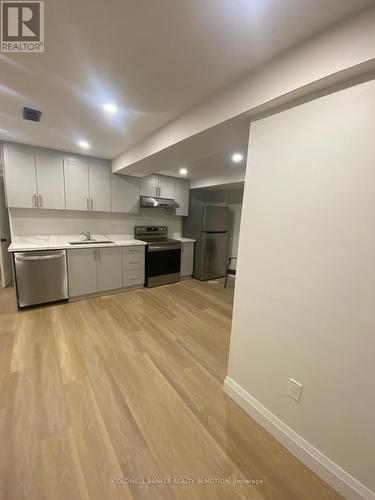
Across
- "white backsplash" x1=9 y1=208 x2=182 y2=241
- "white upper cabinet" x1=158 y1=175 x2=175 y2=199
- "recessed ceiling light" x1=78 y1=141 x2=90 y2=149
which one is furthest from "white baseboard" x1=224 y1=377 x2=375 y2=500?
"white upper cabinet" x1=158 y1=175 x2=175 y2=199

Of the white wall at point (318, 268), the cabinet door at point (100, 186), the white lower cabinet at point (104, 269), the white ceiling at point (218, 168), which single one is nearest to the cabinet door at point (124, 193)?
the cabinet door at point (100, 186)

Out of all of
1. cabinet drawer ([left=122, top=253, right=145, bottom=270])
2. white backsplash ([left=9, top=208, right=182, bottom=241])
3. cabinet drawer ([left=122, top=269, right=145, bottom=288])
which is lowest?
cabinet drawer ([left=122, top=269, right=145, bottom=288])

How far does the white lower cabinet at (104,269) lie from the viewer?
10.7ft

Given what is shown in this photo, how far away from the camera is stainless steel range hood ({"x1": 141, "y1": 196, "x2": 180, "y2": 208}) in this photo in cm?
411

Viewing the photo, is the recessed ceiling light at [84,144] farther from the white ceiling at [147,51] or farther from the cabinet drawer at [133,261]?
the cabinet drawer at [133,261]

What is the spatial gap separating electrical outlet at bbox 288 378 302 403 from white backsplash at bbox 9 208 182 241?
3.77m

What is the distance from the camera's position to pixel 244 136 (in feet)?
5.81

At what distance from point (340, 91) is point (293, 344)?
142 centimetres

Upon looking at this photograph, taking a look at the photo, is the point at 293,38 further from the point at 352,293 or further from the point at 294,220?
the point at 352,293

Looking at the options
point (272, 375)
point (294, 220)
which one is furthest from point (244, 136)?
point (272, 375)

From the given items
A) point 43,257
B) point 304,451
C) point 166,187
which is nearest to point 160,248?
point 166,187

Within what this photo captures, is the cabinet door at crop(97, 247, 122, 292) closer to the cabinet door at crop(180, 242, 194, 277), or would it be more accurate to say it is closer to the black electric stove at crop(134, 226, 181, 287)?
the black electric stove at crop(134, 226, 181, 287)

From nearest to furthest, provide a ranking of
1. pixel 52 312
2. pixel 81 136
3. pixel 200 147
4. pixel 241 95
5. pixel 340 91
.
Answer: pixel 340 91, pixel 241 95, pixel 200 147, pixel 81 136, pixel 52 312

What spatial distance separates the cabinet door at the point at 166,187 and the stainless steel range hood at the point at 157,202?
13 cm
